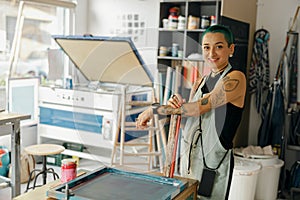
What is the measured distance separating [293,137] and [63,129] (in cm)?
238

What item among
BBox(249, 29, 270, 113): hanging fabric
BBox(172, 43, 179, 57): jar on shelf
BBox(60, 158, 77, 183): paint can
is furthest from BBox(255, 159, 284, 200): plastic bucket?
BBox(60, 158, 77, 183): paint can

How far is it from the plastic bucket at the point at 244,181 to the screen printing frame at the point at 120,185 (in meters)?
1.57

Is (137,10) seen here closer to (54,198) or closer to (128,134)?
(128,134)

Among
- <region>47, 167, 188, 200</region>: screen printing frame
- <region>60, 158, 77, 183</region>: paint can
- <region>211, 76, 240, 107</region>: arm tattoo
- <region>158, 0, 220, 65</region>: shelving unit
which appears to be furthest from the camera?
<region>158, 0, 220, 65</region>: shelving unit

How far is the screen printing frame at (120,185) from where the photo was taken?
1307 mm

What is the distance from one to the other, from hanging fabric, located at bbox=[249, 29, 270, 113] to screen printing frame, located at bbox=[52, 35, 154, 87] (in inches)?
41.7

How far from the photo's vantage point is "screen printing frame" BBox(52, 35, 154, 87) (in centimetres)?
302

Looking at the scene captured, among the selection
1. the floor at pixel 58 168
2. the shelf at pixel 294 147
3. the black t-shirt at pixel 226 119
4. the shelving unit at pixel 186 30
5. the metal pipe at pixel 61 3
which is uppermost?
the metal pipe at pixel 61 3

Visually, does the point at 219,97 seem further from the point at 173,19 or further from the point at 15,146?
the point at 173,19

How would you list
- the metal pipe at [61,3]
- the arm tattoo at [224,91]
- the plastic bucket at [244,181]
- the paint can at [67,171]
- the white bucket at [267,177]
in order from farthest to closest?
the metal pipe at [61,3] → the white bucket at [267,177] → the plastic bucket at [244,181] → the arm tattoo at [224,91] → the paint can at [67,171]

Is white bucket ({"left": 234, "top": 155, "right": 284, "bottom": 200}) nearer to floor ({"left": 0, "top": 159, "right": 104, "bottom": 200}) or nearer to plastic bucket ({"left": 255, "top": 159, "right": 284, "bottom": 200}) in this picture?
plastic bucket ({"left": 255, "top": 159, "right": 284, "bottom": 200})

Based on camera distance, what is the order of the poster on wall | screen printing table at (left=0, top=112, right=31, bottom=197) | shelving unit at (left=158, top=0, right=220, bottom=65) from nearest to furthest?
screen printing table at (left=0, top=112, right=31, bottom=197)
shelving unit at (left=158, top=0, right=220, bottom=65)
the poster on wall

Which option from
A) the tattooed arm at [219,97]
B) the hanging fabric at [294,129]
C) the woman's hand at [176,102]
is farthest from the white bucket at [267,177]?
the woman's hand at [176,102]

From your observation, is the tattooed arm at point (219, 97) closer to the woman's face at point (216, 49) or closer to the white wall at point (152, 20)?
the woman's face at point (216, 49)
